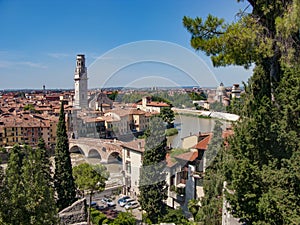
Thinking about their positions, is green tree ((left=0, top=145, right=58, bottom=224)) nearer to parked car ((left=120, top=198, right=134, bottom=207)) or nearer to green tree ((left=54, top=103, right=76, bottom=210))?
green tree ((left=54, top=103, right=76, bottom=210))

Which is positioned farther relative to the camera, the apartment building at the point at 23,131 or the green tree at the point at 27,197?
the apartment building at the point at 23,131

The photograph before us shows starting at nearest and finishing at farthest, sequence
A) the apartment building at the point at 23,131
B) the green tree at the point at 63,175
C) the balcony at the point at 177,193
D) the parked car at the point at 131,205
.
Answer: the balcony at the point at 177,193, the green tree at the point at 63,175, the parked car at the point at 131,205, the apartment building at the point at 23,131

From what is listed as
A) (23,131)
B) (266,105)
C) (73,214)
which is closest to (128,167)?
(73,214)

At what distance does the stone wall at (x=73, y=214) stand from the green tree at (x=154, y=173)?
5.19ft

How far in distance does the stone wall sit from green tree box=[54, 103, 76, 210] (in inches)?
173

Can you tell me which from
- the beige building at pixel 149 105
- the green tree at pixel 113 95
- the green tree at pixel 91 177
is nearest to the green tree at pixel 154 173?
the beige building at pixel 149 105

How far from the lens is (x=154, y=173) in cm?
620

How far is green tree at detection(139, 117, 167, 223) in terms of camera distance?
378 cm

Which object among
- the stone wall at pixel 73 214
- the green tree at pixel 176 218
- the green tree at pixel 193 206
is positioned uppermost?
the stone wall at pixel 73 214

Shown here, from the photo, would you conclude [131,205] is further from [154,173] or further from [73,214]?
[73,214]

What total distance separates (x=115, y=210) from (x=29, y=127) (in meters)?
13.5

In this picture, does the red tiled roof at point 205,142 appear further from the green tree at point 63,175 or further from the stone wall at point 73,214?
the green tree at point 63,175

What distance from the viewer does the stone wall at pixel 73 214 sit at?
4676 millimetres

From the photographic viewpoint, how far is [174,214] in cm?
740
